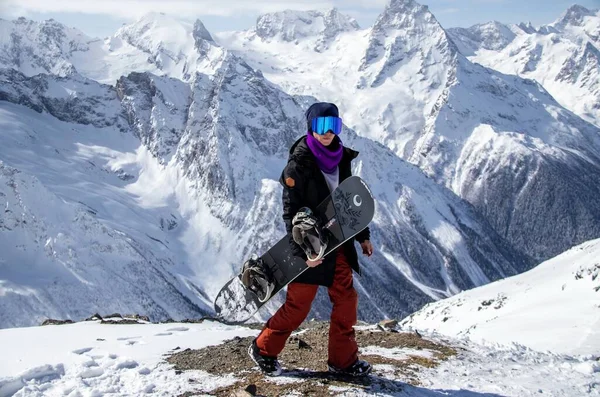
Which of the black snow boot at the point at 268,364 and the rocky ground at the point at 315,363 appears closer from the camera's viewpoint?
the rocky ground at the point at 315,363

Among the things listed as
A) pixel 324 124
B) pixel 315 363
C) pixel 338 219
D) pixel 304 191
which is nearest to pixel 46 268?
pixel 315 363

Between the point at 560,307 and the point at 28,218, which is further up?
the point at 560,307

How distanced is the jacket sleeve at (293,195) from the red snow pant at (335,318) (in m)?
0.74

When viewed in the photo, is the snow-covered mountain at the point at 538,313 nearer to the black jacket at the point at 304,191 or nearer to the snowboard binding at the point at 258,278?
the black jacket at the point at 304,191

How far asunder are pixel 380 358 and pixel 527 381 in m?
2.82

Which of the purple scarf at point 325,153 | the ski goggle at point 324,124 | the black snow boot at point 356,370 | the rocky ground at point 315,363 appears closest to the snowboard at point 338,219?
the purple scarf at point 325,153

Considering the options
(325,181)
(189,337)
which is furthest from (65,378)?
(325,181)

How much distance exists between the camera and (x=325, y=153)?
10281 mm

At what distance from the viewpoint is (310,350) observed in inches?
496

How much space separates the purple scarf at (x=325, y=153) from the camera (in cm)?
1027

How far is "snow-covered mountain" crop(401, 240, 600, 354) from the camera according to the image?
736 inches

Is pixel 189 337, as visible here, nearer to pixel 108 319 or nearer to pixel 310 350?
pixel 310 350

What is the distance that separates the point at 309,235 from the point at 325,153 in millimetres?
1557

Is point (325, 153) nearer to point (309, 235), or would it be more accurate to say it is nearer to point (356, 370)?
point (309, 235)
